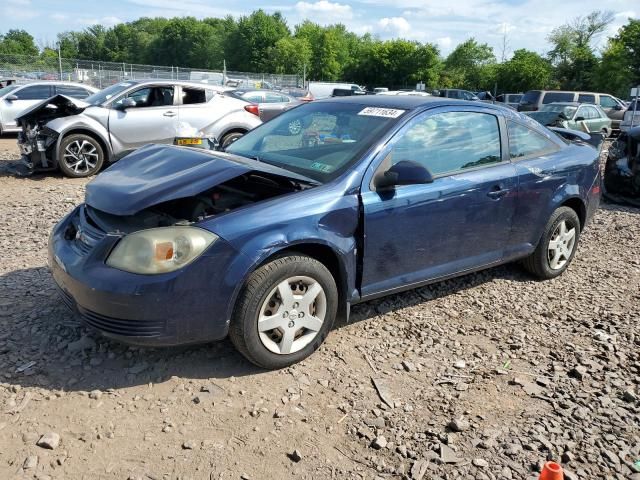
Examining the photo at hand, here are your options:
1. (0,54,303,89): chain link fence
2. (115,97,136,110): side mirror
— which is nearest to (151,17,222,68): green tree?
(0,54,303,89): chain link fence

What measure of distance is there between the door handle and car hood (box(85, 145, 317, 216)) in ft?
4.87

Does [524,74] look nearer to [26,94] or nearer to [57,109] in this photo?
[26,94]

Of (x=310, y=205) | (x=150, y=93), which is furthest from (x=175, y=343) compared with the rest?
(x=150, y=93)

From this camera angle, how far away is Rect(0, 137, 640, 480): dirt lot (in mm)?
2551

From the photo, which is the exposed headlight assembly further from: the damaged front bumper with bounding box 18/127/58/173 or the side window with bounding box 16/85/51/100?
the side window with bounding box 16/85/51/100

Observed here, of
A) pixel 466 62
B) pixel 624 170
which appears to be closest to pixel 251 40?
pixel 466 62

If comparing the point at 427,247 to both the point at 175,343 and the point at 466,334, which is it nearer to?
the point at 466,334

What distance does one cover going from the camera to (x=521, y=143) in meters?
4.47

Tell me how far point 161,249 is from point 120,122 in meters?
7.13

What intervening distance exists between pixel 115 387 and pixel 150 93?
7.74 m

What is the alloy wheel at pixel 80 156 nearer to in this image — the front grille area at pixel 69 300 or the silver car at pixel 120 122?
the silver car at pixel 120 122

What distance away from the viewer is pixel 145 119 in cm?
942

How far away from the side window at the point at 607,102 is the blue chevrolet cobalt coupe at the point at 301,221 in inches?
811

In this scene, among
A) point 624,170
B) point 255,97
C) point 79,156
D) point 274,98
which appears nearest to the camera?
point 624,170
